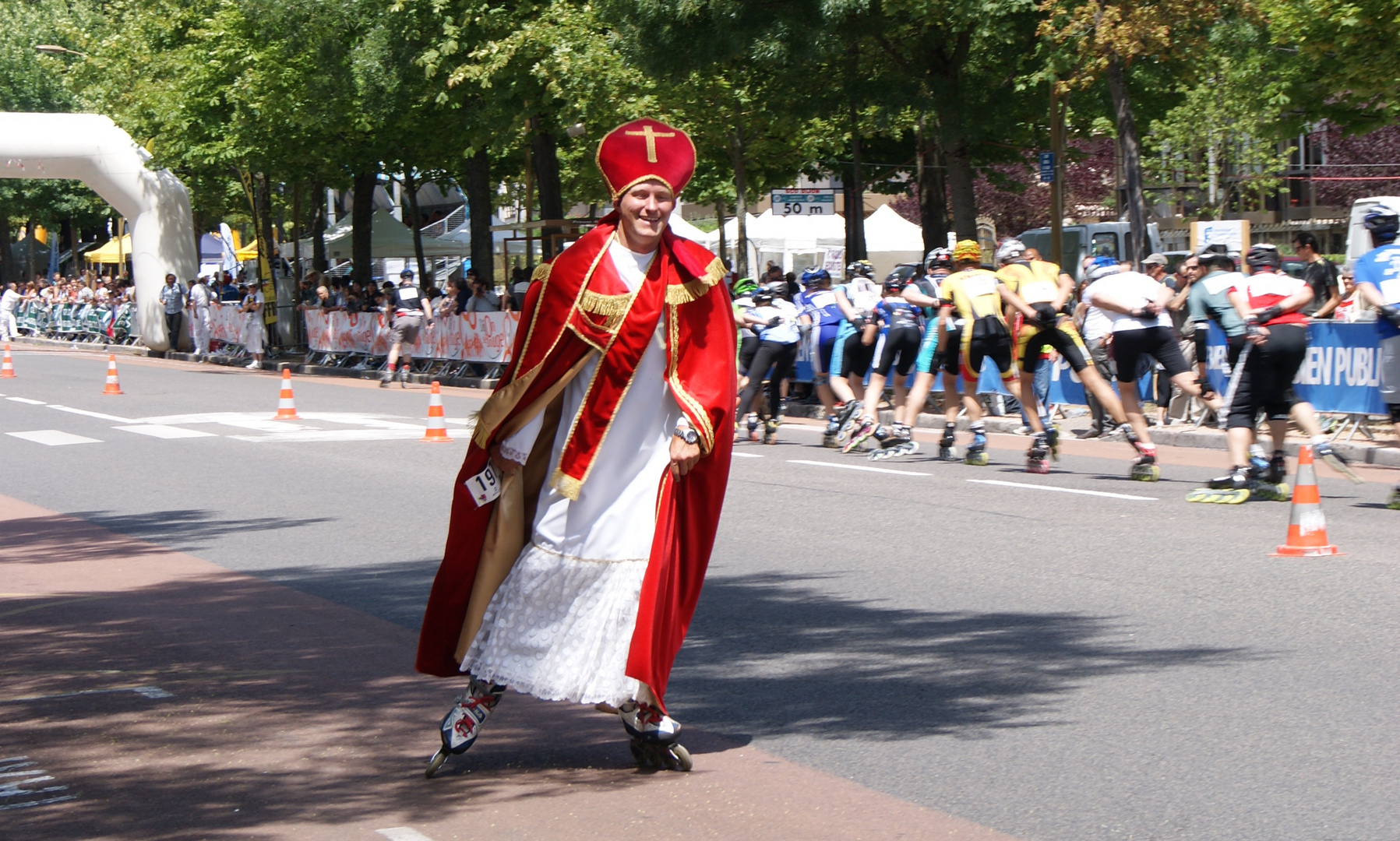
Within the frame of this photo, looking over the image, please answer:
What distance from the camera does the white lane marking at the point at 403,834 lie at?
14.6 ft

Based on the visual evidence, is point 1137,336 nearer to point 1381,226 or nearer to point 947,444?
point 1381,226

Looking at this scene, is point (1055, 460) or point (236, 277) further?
point (236, 277)

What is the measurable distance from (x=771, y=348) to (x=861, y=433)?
1.67 meters

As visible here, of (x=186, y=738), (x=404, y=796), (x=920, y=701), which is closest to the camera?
(x=404, y=796)

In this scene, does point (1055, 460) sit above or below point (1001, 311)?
below

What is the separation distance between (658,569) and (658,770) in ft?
2.31

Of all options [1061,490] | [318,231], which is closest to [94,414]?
[1061,490]

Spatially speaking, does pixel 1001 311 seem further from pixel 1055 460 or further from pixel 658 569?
pixel 658 569

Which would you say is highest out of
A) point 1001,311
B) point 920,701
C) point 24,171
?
point 24,171

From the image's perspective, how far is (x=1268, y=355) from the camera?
10859mm

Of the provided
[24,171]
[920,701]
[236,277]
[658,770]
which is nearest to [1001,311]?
[920,701]

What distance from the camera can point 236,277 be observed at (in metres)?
46.3

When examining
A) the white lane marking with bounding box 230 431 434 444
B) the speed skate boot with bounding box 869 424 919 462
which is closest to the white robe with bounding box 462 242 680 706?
the speed skate boot with bounding box 869 424 919 462

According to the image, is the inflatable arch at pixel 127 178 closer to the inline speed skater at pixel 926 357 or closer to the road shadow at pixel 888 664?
the inline speed skater at pixel 926 357
